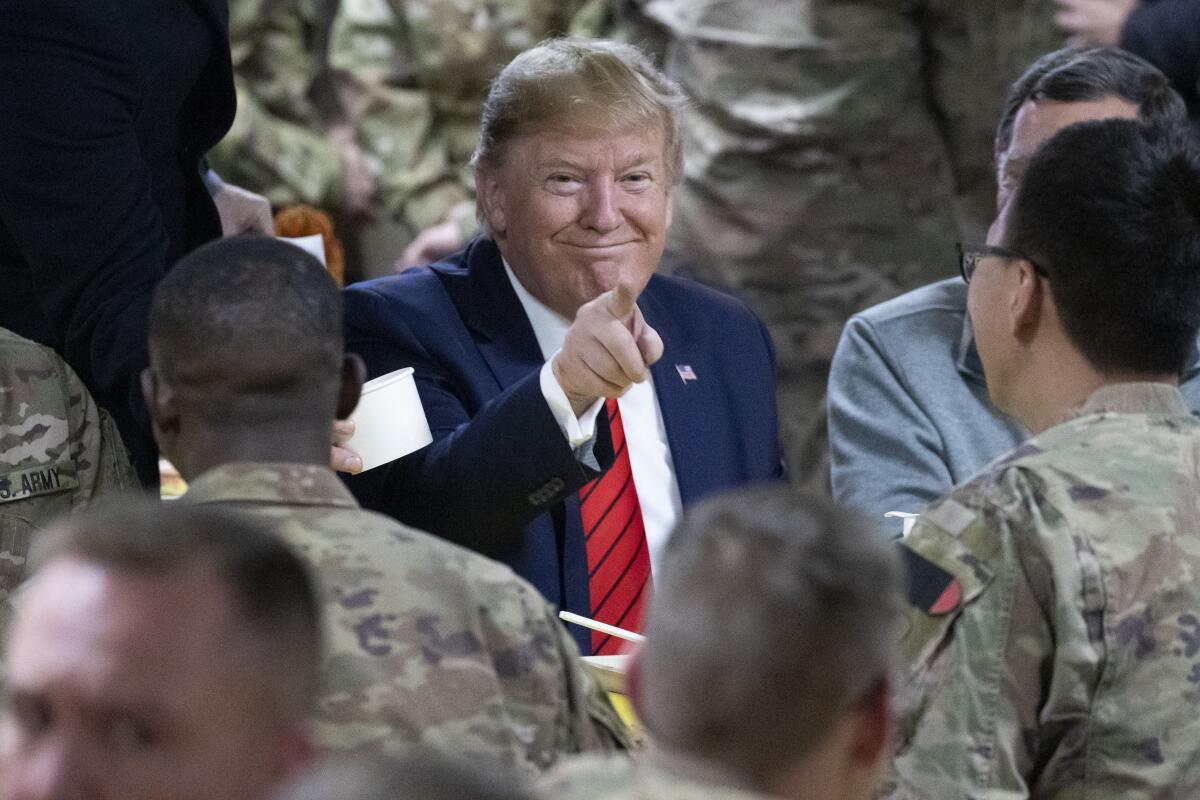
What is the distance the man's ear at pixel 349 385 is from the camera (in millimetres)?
1747

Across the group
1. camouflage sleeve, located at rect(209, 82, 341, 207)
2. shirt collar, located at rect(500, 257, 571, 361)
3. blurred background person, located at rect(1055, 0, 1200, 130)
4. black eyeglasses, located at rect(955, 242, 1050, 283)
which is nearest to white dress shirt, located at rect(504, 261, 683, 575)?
shirt collar, located at rect(500, 257, 571, 361)

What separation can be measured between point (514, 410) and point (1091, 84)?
1.05m

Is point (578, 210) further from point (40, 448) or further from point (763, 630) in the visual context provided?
point (763, 630)

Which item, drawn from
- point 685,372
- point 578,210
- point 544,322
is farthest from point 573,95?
point 685,372

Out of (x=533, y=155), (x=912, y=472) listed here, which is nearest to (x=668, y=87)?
(x=533, y=155)

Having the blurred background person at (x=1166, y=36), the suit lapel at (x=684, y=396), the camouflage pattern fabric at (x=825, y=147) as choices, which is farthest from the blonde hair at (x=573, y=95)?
the camouflage pattern fabric at (x=825, y=147)

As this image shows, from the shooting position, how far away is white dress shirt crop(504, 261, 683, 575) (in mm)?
2500

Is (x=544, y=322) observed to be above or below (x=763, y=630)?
below

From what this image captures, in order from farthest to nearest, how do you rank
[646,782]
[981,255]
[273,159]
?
[273,159]
[981,255]
[646,782]

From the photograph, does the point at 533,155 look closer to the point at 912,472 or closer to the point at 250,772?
the point at 912,472

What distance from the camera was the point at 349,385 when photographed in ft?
5.74

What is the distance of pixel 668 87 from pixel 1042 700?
1228 millimetres

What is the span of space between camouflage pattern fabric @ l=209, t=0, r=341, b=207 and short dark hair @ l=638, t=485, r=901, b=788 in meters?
5.07

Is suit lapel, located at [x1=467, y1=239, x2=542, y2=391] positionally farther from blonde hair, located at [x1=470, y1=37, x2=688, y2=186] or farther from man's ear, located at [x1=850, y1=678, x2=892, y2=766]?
man's ear, located at [x1=850, y1=678, x2=892, y2=766]
